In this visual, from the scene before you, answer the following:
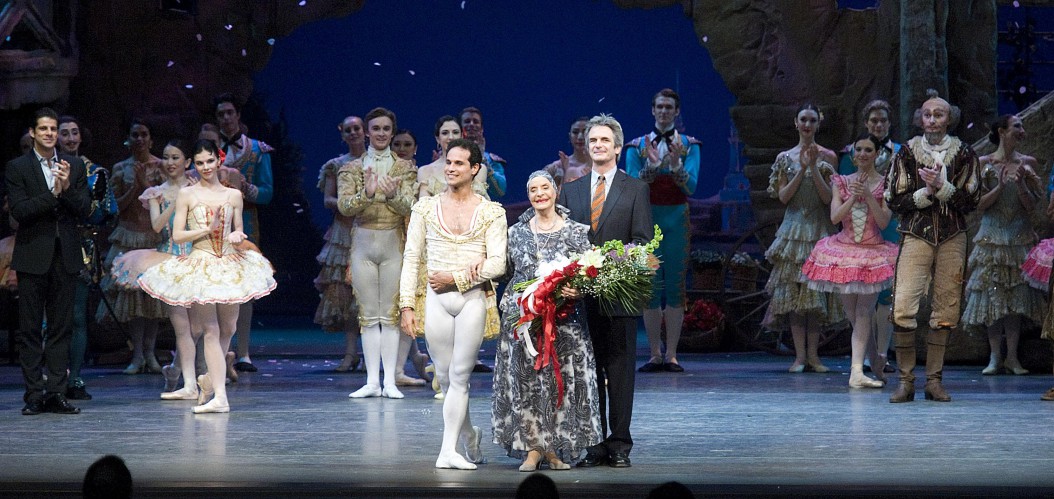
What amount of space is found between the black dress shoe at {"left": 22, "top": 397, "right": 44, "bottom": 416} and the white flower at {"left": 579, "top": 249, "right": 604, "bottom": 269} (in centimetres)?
318

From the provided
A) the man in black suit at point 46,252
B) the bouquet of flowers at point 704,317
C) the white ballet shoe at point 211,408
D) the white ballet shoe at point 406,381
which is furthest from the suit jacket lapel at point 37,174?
the bouquet of flowers at point 704,317

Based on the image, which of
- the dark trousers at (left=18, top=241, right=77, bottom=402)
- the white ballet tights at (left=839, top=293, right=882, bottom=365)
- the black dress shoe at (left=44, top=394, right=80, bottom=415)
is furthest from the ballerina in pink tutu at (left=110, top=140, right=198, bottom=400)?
the white ballet tights at (left=839, top=293, right=882, bottom=365)

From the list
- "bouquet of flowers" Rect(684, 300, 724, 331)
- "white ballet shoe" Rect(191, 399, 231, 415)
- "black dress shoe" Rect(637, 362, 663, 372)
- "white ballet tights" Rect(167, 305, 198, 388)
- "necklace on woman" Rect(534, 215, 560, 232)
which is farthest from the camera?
"bouquet of flowers" Rect(684, 300, 724, 331)

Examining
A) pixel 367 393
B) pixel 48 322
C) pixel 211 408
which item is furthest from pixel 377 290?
pixel 48 322

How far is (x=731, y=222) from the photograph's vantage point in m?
14.0

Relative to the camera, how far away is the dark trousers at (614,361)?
5.19m

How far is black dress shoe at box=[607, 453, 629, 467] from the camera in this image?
5078 millimetres

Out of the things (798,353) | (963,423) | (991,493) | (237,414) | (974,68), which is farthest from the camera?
(974,68)

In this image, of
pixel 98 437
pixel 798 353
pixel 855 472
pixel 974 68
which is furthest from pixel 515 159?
pixel 855 472

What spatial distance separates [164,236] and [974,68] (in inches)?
265

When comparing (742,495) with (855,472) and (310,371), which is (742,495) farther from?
(310,371)

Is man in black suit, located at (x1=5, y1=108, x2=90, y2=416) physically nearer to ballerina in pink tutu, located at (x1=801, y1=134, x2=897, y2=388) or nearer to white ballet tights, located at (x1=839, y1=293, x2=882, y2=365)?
ballerina in pink tutu, located at (x1=801, y1=134, x2=897, y2=388)

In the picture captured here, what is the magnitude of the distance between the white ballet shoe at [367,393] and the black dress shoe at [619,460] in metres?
2.59

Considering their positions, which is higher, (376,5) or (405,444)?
(376,5)
